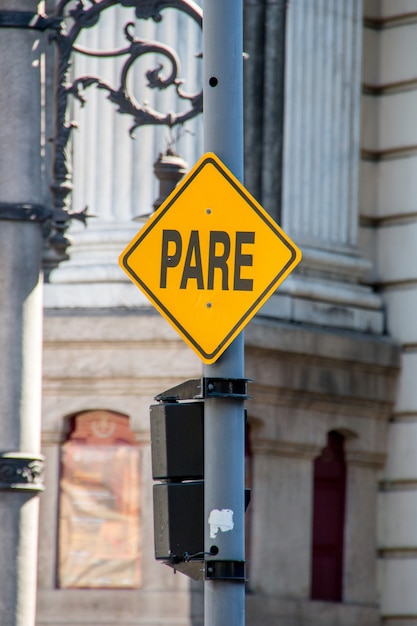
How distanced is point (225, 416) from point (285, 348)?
8.40 metres

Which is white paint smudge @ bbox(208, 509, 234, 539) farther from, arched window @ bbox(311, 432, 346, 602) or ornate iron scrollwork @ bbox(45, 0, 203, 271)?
arched window @ bbox(311, 432, 346, 602)

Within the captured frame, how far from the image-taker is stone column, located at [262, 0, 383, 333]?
16047 mm

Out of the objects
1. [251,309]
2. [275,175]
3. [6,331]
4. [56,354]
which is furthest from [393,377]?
[251,309]

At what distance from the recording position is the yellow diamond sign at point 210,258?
7.23 metres

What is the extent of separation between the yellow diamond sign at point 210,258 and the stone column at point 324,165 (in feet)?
27.8

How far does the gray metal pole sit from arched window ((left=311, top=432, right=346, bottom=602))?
9.09 m

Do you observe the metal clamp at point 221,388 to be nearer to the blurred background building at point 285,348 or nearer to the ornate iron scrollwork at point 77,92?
the ornate iron scrollwork at point 77,92

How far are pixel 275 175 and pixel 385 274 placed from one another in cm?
161

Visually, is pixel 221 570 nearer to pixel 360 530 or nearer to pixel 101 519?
pixel 101 519

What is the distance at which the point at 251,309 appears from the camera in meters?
7.21

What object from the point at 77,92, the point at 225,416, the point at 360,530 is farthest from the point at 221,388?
the point at 360,530

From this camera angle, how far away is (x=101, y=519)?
15.2m

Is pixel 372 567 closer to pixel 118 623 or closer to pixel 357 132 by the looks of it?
pixel 118 623

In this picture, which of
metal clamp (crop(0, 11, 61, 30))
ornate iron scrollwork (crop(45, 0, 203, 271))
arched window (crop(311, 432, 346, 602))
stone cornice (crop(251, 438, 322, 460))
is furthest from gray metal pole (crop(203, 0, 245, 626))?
arched window (crop(311, 432, 346, 602))
